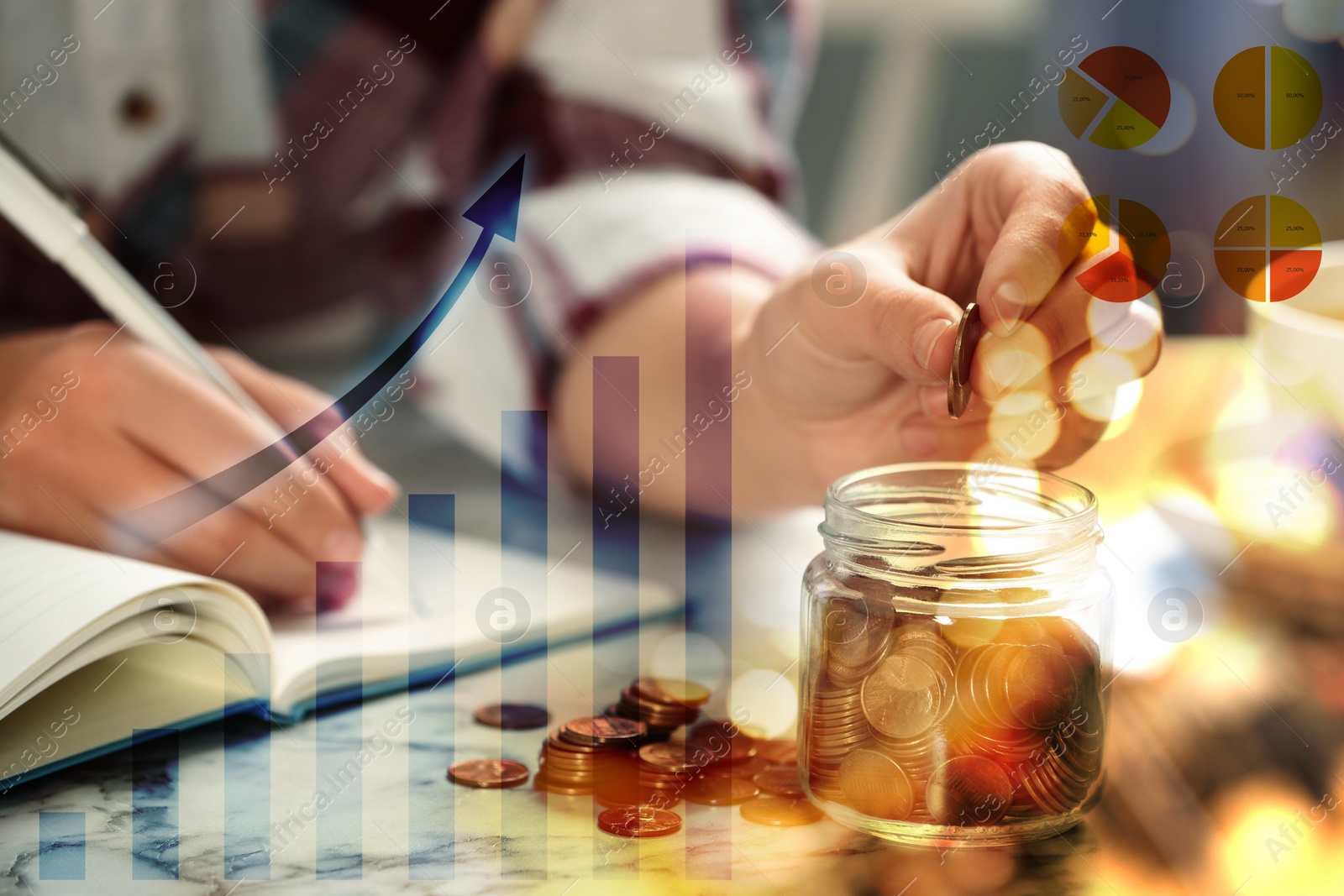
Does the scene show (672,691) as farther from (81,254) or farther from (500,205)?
(81,254)

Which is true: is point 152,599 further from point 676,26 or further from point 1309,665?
point 676,26

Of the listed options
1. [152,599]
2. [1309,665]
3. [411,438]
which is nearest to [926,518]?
[1309,665]

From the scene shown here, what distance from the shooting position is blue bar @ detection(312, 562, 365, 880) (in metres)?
0.32

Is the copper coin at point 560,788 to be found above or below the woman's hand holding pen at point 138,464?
below

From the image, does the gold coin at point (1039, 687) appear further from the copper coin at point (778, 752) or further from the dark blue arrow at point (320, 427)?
the dark blue arrow at point (320, 427)

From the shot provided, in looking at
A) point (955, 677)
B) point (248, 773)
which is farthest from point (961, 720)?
point (248, 773)

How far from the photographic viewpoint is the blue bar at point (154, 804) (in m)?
0.31
